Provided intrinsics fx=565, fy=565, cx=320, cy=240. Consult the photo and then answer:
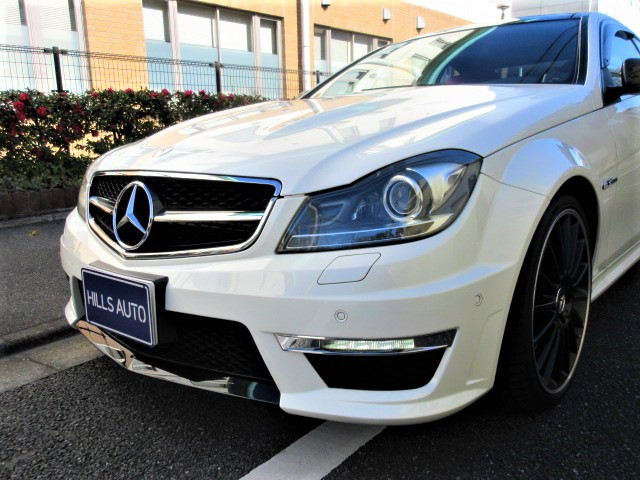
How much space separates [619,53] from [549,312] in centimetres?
190

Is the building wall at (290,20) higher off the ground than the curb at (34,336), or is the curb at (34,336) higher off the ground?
the building wall at (290,20)

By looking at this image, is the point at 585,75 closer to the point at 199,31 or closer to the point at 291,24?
the point at 199,31

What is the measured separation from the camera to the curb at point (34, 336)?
9.20 feet

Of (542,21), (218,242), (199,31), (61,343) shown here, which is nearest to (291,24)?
(199,31)

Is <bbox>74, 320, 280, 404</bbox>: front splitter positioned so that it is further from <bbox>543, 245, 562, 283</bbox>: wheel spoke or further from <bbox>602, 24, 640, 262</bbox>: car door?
<bbox>602, 24, 640, 262</bbox>: car door

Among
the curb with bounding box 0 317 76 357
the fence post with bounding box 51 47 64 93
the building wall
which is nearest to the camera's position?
the curb with bounding box 0 317 76 357

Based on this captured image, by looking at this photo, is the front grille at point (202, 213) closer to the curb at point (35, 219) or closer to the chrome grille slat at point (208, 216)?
the chrome grille slat at point (208, 216)

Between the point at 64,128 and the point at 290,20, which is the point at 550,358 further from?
the point at 290,20

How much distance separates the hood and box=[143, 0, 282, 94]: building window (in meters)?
7.17

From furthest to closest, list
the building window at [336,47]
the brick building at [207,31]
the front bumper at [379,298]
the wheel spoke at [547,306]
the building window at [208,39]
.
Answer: the building window at [336,47] < the building window at [208,39] < the brick building at [207,31] < the wheel spoke at [547,306] < the front bumper at [379,298]

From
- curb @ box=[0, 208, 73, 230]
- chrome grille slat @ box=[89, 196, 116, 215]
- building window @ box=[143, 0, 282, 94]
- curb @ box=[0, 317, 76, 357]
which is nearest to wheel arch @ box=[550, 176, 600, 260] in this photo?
chrome grille slat @ box=[89, 196, 116, 215]

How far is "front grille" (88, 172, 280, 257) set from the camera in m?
1.72

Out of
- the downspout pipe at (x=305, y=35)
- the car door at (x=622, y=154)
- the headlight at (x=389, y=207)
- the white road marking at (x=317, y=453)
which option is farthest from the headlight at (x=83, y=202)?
the downspout pipe at (x=305, y=35)

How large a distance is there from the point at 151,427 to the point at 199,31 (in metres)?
9.96
